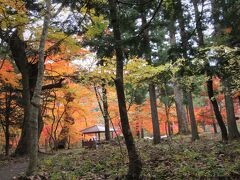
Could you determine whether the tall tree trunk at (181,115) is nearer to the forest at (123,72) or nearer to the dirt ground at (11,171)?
the forest at (123,72)

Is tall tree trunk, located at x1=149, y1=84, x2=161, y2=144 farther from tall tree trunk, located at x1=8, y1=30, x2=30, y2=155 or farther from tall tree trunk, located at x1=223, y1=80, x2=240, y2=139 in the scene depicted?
tall tree trunk, located at x1=8, y1=30, x2=30, y2=155

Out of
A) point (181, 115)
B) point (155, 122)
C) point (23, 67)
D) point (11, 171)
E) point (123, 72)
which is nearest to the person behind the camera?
point (11, 171)

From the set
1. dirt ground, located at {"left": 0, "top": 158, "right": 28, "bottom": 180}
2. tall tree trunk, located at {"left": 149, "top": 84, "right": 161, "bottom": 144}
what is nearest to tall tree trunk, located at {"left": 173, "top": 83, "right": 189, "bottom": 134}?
tall tree trunk, located at {"left": 149, "top": 84, "right": 161, "bottom": 144}

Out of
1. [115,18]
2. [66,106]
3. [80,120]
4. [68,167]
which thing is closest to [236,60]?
[115,18]

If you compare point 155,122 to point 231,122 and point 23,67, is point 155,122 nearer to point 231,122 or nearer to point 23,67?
point 231,122

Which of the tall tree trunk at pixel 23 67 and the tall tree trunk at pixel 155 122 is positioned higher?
the tall tree trunk at pixel 23 67

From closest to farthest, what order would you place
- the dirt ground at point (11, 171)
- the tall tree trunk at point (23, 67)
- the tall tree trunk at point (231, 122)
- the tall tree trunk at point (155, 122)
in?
the dirt ground at point (11, 171) < the tall tree trunk at point (231, 122) < the tall tree trunk at point (23, 67) < the tall tree trunk at point (155, 122)

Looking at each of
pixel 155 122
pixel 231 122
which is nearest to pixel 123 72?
pixel 155 122

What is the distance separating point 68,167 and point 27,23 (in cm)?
626

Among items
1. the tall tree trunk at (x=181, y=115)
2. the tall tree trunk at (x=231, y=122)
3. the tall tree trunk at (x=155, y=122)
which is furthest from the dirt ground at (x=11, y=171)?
the tall tree trunk at (x=181, y=115)

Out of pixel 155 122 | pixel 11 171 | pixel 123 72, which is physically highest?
pixel 123 72

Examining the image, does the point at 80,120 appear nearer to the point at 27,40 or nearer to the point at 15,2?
the point at 27,40

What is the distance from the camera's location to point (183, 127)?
2197cm

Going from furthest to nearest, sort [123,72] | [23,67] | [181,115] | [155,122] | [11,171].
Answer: [181,115] → [155,122] → [23,67] → [123,72] → [11,171]
